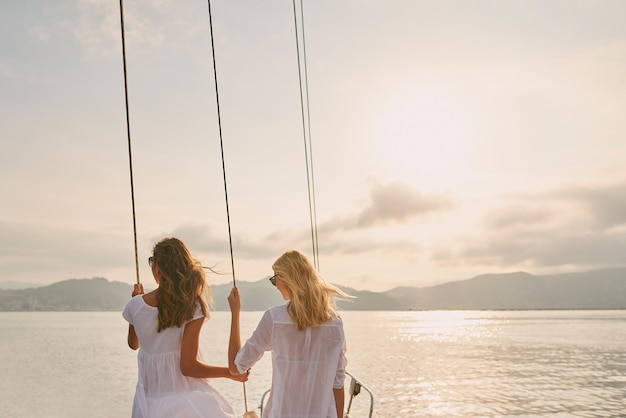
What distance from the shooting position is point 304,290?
4305 mm

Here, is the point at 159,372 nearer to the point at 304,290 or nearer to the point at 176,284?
the point at 176,284

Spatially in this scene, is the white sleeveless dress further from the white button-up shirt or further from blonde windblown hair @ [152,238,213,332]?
the white button-up shirt

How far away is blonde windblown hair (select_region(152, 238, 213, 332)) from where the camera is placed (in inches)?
172

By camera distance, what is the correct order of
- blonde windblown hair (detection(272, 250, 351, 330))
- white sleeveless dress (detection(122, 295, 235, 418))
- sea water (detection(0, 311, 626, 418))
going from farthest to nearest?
sea water (detection(0, 311, 626, 418))
white sleeveless dress (detection(122, 295, 235, 418))
blonde windblown hair (detection(272, 250, 351, 330))

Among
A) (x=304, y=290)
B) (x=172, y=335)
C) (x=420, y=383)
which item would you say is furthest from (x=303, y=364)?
(x=420, y=383)

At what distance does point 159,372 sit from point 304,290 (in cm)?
106

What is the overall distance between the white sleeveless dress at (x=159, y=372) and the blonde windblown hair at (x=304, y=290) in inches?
23.7

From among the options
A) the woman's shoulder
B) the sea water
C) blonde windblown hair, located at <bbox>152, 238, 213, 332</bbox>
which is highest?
blonde windblown hair, located at <bbox>152, 238, 213, 332</bbox>

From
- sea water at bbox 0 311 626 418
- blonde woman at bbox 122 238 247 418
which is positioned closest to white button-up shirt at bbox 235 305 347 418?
blonde woman at bbox 122 238 247 418

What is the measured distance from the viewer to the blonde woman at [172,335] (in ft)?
14.4

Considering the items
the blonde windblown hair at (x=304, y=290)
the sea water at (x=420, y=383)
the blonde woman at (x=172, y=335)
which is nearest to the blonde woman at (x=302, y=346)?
the blonde windblown hair at (x=304, y=290)

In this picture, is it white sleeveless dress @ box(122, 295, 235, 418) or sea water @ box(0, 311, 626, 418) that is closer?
white sleeveless dress @ box(122, 295, 235, 418)

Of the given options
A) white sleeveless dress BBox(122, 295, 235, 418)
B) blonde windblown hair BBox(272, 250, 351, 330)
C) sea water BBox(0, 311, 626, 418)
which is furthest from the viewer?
sea water BBox(0, 311, 626, 418)

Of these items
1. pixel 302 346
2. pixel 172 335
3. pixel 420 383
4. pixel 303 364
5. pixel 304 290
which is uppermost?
pixel 304 290
